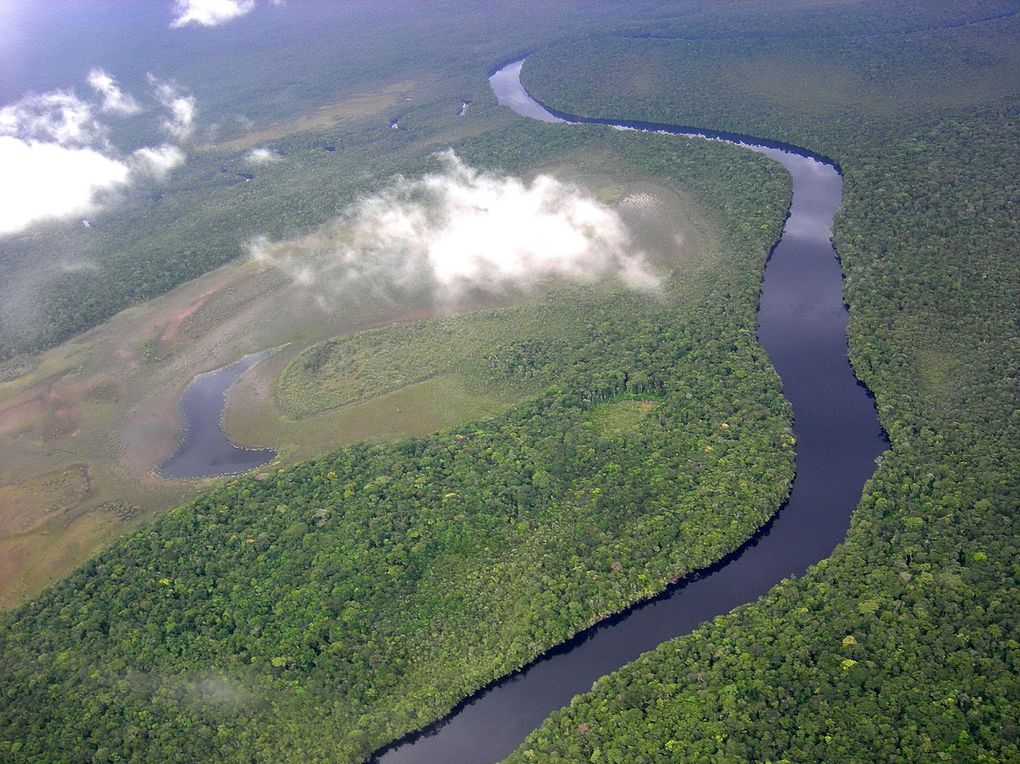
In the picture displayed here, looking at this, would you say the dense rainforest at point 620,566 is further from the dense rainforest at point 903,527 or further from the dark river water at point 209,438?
the dark river water at point 209,438

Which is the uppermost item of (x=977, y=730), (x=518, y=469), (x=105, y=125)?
(x=105, y=125)

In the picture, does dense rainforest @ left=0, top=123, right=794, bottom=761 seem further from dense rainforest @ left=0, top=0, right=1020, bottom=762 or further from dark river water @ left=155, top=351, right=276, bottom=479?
dark river water @ left=155, top=351, right=276, bottom=479

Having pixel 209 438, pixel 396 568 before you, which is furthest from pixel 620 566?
pixel 209 438

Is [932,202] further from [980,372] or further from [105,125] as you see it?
[105,125]

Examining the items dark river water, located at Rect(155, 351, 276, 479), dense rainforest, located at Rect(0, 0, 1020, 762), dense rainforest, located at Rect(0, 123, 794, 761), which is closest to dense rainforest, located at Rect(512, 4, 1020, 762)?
dense rainforest, located at Rect(0, 0, 1020, 762)

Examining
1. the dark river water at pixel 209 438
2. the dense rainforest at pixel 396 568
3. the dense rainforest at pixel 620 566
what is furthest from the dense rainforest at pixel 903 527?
the dark river water at pixel 209 438

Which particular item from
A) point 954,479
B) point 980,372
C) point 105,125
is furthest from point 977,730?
point 105,125

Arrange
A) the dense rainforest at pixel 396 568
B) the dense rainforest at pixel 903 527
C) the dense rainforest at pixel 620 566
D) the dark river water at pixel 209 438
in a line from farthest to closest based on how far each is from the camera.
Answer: the dark river water at pixel 209 438, the dense rainforest at pixel 396 568, the dense rainforest at pixel 620 566, the dense rainforest at pixel 903 527
